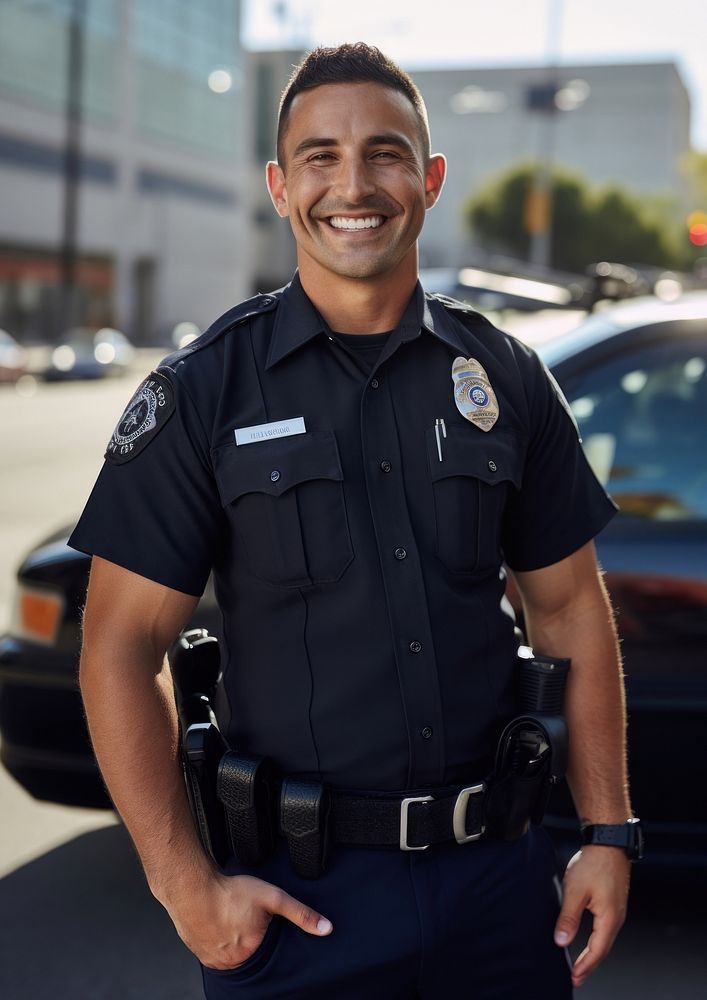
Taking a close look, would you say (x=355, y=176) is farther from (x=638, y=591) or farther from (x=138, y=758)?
(x=638, y=591)

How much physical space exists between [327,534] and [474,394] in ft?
1.08

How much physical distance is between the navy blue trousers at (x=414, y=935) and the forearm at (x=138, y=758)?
6.1 inches

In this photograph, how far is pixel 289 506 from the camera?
1.96 meters

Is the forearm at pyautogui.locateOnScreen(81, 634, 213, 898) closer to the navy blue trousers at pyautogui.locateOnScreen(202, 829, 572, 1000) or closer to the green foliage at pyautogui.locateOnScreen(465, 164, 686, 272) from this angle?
the navy blue trousers at pyautogui.locateOnScreen(202, 829, 572, 1000)

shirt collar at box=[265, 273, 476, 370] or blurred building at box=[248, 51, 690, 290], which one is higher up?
blurred building at box=[248, 51, 690, 290]

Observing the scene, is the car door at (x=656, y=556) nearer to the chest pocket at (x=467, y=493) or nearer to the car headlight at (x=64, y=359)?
the chest pocket at (x=467, y=493)

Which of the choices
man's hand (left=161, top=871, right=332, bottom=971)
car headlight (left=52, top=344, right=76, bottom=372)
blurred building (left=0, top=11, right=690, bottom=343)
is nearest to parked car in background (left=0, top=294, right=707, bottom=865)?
man's hand (left=161, top=871, right=332, bottom=971)

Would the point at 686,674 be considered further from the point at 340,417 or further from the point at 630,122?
the point at 630,122

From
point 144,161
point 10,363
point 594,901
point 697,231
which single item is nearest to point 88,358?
point 10,363

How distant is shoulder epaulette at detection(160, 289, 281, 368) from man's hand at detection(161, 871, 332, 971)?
29.3 inches

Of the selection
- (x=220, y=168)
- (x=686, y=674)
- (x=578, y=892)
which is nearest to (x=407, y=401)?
(x=578, y=892)

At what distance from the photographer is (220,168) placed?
2448 inches

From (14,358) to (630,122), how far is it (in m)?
70.6

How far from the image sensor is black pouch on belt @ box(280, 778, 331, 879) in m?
1.93
